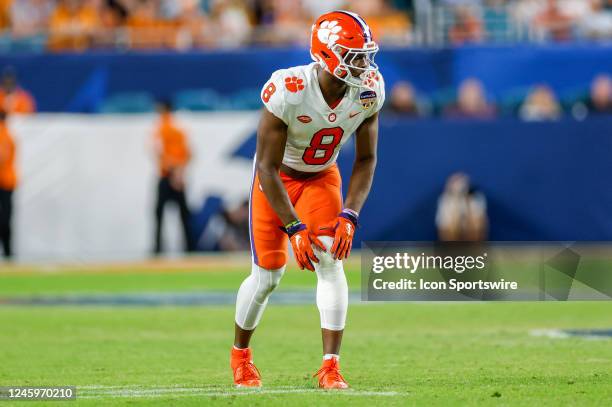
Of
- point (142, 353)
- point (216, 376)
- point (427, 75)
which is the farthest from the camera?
point (427, 75)

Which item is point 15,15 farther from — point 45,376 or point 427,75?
point 45,376

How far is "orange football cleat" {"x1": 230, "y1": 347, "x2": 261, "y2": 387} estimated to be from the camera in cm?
688

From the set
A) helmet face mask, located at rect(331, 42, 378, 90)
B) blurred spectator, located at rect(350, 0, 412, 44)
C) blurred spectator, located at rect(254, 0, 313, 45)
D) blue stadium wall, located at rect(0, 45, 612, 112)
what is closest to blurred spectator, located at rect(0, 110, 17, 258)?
blue stadium wall, located at rect(0, 45, 612, 112)

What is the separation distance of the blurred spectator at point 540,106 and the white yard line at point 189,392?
10.8 m

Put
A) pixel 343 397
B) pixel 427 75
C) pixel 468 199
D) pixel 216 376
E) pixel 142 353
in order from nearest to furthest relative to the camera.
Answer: pixel 343 397
pixel 216 376
pixel 142 353
pixel 468 199
pixel 427 75

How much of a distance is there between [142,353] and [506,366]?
2534 mm

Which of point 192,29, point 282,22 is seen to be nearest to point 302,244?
point 192,29

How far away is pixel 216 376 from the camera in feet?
24.6

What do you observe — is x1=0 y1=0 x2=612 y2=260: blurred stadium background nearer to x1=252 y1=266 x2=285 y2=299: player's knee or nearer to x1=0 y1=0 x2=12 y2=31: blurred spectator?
x1=0 y1=0 x2=12 y2=31: blurred spectator

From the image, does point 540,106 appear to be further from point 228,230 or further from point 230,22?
point 230,22

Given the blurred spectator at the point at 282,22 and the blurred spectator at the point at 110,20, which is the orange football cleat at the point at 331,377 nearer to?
the blurred spectator at the point at 282,22

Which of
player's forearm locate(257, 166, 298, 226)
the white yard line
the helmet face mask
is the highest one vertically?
the helmet face mask

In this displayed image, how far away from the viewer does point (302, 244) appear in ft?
21.5

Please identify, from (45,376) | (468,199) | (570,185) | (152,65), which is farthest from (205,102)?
(45,376)
